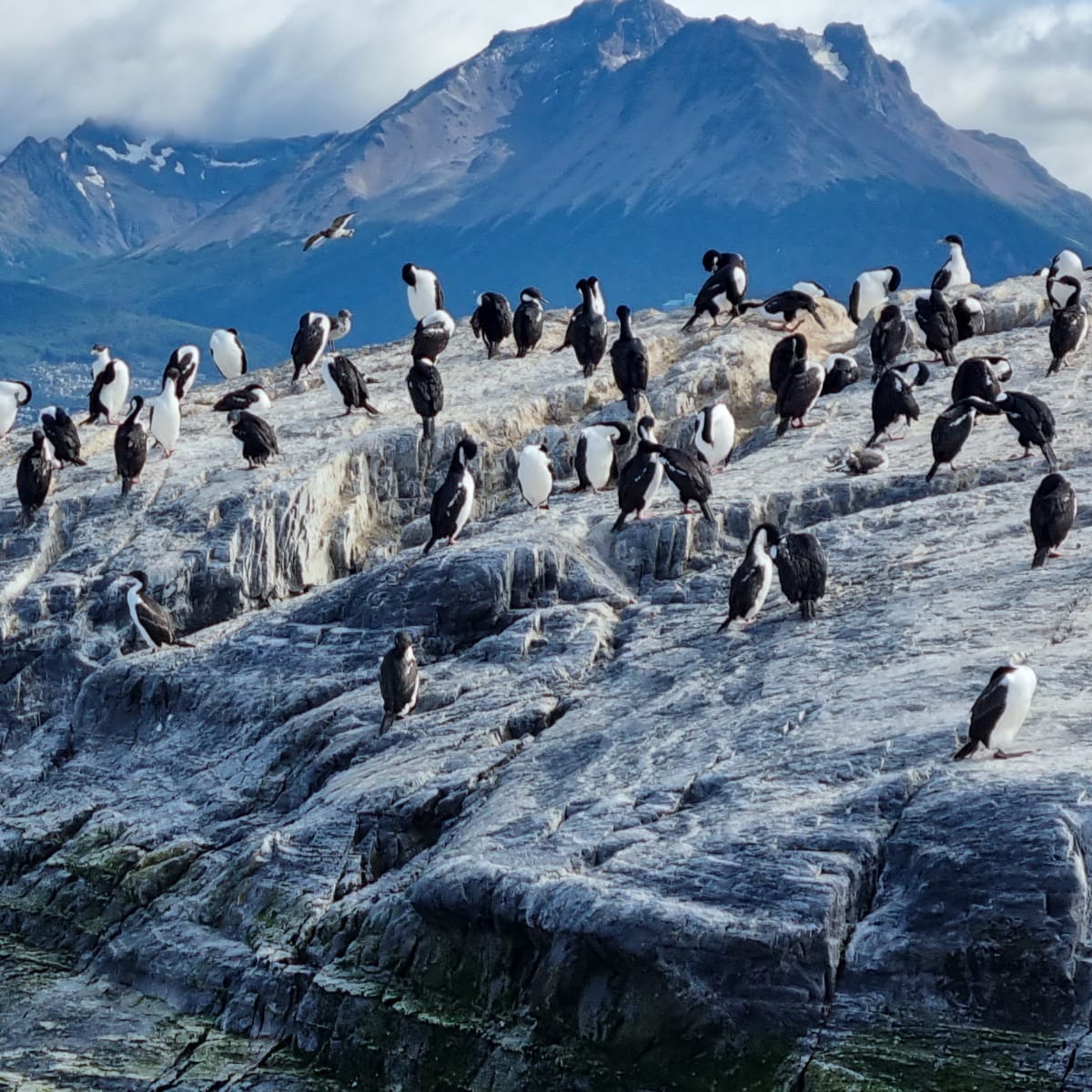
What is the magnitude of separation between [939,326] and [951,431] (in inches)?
238

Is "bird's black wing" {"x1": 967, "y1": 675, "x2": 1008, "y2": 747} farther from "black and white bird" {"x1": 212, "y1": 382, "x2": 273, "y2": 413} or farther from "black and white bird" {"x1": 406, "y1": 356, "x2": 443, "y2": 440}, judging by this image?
"black and white bird" {"x1": 212, "y1": 382, "x2": 273, "y2": 413}

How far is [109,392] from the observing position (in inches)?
1104

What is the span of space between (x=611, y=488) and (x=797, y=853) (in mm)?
10494

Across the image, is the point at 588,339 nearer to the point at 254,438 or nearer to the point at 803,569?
the point at 254,438

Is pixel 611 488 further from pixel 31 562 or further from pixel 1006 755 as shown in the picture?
pixel 1006 755

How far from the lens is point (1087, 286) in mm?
30641

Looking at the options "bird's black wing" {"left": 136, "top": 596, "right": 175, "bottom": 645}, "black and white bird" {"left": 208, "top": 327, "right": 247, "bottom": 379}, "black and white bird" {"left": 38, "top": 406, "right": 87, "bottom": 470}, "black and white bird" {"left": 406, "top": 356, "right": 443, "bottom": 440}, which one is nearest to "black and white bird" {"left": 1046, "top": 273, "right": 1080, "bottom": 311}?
"black and white bird" {"left": 406, "top": 356, "right": 443, "bottom": 440}

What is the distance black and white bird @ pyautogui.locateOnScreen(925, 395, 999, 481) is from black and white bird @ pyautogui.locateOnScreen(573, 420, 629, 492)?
13.0ft

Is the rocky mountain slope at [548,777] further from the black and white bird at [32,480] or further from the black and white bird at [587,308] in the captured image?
the black and white bird at [587,308]

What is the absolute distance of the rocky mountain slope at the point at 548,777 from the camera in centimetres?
1198

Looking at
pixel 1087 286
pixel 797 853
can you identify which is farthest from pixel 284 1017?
pixel 1087 286

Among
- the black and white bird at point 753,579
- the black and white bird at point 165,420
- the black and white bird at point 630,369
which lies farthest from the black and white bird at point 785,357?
the black and white bird at point 165,420

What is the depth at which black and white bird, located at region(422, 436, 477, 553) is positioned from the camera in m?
20.8

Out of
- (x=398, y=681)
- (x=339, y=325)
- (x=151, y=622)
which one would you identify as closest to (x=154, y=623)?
(x=151, y=622)
